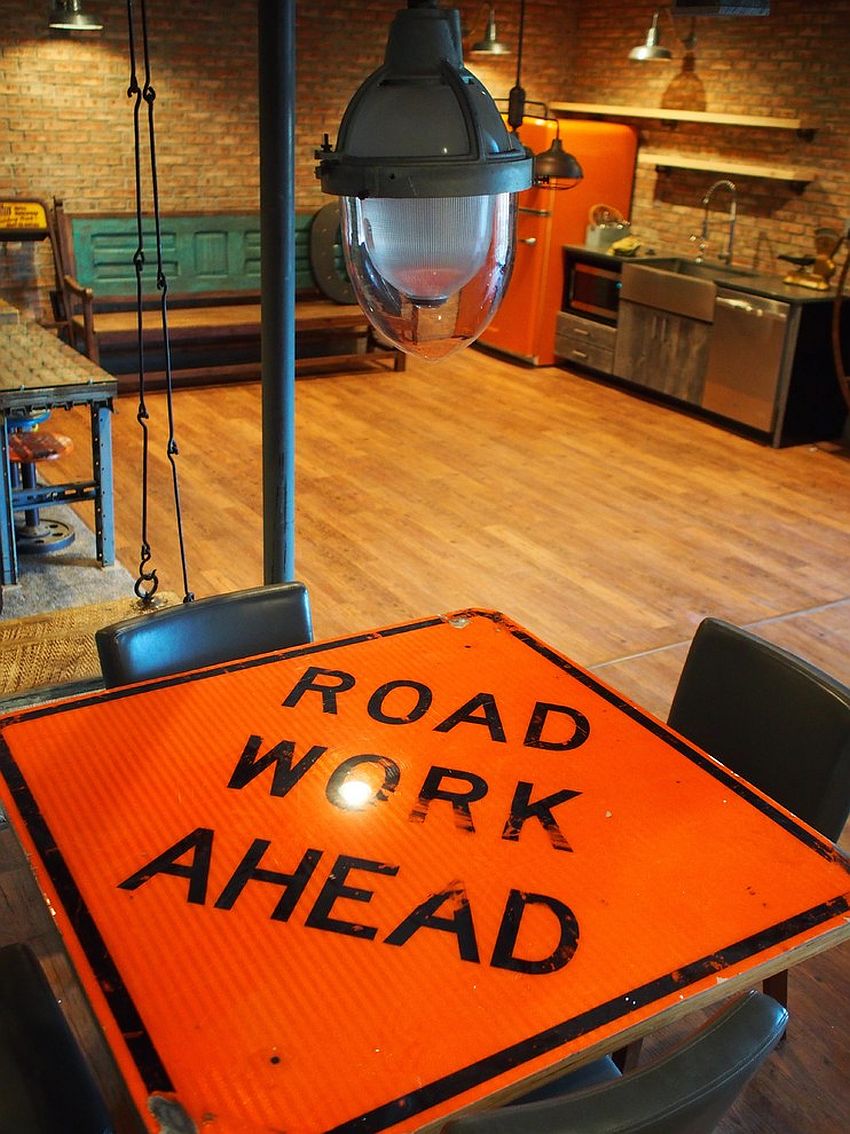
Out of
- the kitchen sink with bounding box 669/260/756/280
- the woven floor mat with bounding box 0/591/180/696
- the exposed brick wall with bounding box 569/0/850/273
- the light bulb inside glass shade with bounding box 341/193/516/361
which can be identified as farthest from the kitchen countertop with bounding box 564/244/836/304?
the light bulb inside glass shade with bounding box 341/193/516/361

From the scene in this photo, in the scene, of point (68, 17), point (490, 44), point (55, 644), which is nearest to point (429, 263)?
point (55, 644)

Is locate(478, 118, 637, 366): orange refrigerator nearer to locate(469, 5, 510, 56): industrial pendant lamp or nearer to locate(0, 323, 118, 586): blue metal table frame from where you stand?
locate(469, 5, 510, 56): industrial pendant lamp

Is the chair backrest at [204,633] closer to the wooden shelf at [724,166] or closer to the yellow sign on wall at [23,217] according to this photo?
the yellow sign on wall at [23,217]

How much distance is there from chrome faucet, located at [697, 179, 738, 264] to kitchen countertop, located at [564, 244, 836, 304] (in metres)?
0.14

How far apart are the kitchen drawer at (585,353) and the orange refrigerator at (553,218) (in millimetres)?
121

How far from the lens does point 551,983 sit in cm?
151

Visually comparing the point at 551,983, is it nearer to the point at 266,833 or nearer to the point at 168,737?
the point at 266,833

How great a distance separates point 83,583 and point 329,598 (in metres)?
0.95

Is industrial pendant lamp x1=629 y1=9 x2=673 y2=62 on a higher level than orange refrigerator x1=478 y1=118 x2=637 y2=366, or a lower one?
higher

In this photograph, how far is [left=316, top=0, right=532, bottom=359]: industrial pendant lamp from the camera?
1.42 m

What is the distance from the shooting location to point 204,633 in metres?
2.45

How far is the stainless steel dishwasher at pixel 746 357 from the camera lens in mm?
6469

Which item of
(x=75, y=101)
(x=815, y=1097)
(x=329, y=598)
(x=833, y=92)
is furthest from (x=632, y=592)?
(x=75, y=101)

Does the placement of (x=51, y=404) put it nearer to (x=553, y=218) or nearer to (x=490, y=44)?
(x=553, y=218)
